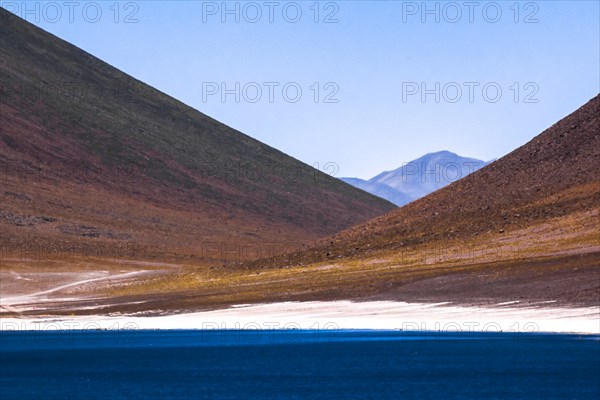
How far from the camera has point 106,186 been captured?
168m

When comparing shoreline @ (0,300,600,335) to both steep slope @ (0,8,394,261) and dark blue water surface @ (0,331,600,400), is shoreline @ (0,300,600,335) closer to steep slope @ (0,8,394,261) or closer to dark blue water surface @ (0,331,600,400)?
dark blue water surface @ (0,331,600,400)

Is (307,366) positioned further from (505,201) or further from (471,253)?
(505,201)

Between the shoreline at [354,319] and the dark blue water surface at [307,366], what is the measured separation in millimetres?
814

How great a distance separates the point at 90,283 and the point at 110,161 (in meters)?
66.9

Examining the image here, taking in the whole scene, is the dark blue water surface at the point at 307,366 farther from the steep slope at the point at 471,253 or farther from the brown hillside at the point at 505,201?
the brown hillside at the point at 505,201

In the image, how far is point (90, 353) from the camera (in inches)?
2645

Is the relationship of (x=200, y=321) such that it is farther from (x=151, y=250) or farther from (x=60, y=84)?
(x=60, y=84)

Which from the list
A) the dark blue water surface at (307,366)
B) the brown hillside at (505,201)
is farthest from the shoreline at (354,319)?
the brown hillside at (505,201)

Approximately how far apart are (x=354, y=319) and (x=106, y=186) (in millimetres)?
99378

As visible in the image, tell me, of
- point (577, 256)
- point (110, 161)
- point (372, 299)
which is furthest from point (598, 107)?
point (110, 161)

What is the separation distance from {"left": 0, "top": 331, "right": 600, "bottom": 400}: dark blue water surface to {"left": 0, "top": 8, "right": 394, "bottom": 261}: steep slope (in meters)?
62.6

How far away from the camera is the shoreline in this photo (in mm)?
65625

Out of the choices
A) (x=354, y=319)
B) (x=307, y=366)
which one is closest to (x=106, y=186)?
(x=354, y=319)

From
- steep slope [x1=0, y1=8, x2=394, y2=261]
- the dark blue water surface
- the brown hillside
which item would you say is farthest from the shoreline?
steep slope [x1=0, y1=8, x2=394, y2=261]
